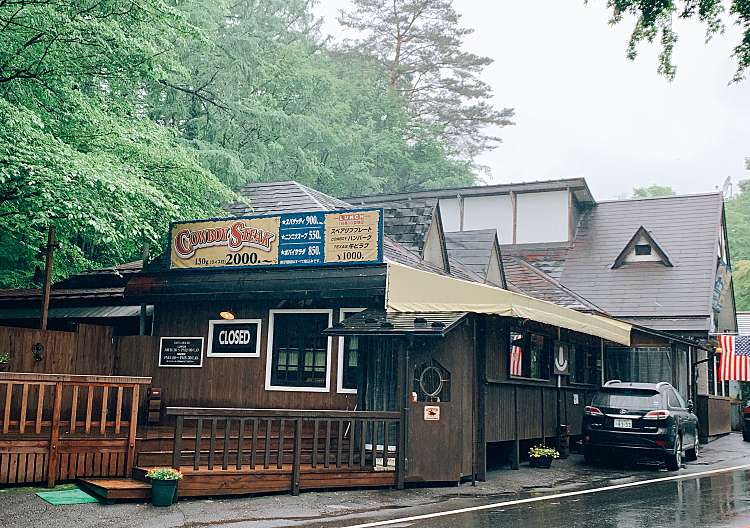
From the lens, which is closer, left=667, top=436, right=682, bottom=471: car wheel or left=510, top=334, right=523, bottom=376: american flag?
left=667, top=436, right=682, bottom=471: car wheel

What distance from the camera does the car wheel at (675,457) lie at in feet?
52.3

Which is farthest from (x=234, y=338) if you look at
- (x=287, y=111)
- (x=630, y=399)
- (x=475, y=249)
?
(x=287, y=111)

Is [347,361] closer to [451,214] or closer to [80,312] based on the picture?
[80,312]

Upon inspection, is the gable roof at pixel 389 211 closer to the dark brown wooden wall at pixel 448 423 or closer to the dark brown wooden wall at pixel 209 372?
the dark brown wooden wall at pixel 209 372

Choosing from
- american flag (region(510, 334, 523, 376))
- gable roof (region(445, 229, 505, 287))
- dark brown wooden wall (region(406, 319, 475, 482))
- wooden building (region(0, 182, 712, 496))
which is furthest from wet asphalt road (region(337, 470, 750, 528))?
gable roof (region(445, 229, 505, 287))

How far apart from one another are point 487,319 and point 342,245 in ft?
9.93

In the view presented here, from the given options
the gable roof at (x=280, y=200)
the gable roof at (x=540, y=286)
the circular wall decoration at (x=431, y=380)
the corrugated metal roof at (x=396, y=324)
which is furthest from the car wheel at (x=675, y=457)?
the gable roof at (x=280, y=200)

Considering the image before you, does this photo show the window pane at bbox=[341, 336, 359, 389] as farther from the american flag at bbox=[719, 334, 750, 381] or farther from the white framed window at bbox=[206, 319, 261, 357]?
the american flag at bbox=[719, 334, 750, 381]

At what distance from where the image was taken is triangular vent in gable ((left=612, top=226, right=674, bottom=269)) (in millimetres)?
28188

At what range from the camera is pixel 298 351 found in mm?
15328

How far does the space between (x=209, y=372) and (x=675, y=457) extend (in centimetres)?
931

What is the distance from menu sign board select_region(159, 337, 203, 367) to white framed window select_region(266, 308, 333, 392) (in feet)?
5.28

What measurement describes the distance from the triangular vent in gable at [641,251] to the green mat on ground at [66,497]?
22.2 meters

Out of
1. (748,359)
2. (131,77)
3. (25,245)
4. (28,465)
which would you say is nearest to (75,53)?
(131,77)
